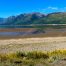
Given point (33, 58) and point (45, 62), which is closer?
point (45, 62)

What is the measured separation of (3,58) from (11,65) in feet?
7.13

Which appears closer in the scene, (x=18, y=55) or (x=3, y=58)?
(x=3, y=58)

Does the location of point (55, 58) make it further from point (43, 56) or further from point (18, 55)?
point (18, 55)

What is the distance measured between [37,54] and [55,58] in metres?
1.58

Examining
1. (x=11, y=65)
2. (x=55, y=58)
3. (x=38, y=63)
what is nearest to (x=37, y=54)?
(x=55, y=58)

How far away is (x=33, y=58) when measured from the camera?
618 inches

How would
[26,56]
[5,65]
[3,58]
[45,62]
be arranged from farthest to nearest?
1. [26,56]
2. [3,58]
3. [45,62]
4. [5,65]

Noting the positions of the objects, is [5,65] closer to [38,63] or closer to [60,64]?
[38,63]

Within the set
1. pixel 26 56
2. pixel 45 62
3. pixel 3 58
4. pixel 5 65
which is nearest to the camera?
pixel 5 65

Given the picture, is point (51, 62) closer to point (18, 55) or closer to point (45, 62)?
point (45, 62)

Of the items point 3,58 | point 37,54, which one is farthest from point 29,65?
point 37,54

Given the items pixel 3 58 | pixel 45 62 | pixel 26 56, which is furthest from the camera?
pixel 26 56

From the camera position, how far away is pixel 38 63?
13.8 meters

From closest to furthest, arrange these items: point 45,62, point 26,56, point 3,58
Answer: point 45,62
point 3,58
point 26,56
